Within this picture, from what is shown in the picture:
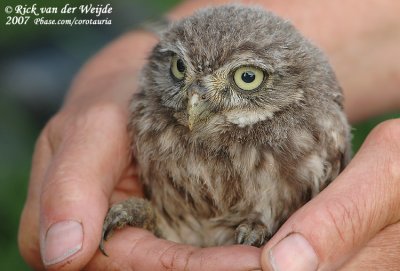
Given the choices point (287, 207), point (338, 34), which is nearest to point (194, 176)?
point (287, 207)

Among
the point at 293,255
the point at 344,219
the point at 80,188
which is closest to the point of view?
the point at 293,255

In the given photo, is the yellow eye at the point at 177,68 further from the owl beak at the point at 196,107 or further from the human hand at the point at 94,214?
the human hand at the point at 94,214

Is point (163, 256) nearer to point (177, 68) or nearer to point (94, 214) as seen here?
point (94, 214)

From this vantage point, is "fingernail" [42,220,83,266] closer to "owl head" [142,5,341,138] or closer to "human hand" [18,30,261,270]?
"human hand" [18,30,261,270]

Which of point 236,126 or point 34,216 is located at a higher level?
point 236,126

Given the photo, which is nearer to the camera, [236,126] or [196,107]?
[196,107]

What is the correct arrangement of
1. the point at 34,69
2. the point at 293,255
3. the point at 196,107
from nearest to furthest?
the point at 293,255
the point at 196,107
the point at 34,69

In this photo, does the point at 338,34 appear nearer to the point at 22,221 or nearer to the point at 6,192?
the point at 22,221

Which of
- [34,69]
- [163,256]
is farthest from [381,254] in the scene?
[34,69]
